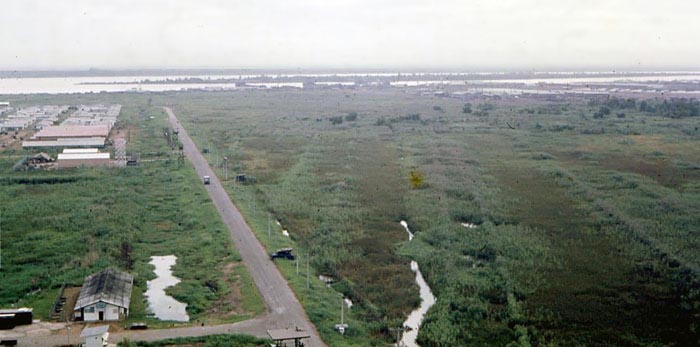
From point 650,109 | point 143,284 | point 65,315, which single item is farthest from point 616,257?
point 650,109

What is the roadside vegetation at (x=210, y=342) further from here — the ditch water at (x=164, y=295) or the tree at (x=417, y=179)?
the tree at (x=417, y=179)

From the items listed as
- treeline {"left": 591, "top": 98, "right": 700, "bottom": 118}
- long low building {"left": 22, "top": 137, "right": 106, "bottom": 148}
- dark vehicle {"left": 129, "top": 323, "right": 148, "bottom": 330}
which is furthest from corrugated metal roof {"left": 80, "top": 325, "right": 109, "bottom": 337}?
treeline {"left": 591, "top": 98, "right": 700, "bottom": 118}

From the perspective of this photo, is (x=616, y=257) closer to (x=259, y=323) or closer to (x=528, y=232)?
(x=528, y=232)

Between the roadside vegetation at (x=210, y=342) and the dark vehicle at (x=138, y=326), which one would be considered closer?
the roadside vegetation at (x=210, y=342)

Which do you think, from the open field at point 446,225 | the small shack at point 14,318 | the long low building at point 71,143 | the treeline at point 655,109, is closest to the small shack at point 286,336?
the open field at point 446,225

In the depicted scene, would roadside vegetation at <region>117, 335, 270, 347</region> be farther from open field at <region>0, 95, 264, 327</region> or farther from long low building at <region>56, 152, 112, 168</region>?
long low building at <region>56, 152, 112, 168</region>

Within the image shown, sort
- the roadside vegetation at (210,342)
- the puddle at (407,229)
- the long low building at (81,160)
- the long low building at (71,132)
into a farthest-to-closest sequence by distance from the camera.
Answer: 1. the long low building at (71,132)
2. the long low building at (81,160)
3. the puddle at (407,229)
4. the roadside vegetation at (210,342)
